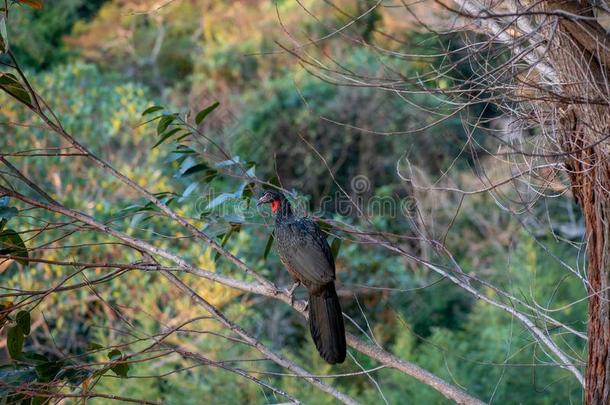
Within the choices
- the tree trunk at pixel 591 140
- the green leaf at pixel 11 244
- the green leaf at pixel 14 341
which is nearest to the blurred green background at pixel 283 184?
the green leaf at pixel 11 244

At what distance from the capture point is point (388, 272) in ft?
30.0

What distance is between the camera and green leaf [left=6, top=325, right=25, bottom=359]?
123 inches

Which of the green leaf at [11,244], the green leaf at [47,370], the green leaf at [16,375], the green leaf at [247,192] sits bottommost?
the green leaf at [16,375]

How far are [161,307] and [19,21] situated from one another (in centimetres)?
638

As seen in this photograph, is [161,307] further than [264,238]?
No

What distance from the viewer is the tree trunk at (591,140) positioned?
8.17ft

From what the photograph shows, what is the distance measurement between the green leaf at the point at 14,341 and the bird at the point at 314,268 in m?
1.18

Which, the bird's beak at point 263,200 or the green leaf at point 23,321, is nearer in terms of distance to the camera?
the green leaf at point 23,321

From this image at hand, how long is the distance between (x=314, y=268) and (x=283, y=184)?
5581 mm

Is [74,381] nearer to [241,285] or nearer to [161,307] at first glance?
[241,285]

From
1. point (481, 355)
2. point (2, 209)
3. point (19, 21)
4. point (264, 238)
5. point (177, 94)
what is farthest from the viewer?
point (177, 94)

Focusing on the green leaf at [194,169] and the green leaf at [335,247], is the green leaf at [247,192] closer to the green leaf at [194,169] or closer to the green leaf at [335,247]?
the green leaf at [194,169]

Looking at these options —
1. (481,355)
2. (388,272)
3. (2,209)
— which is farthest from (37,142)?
(2,209)

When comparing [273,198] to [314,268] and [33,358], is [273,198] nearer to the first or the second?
[314,268]
